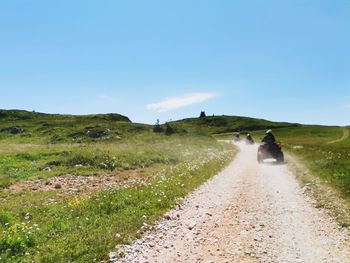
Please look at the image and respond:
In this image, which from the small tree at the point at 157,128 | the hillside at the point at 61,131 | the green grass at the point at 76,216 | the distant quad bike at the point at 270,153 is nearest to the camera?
the green grass at the point at 76,216

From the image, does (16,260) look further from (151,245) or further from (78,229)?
(151,245)

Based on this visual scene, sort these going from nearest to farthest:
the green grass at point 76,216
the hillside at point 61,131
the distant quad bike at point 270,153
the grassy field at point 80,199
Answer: the green grass at point 76,216 → the grassy field at point 80,199 → the distant quad bike at point 270,153 → the hillside at point 61,131

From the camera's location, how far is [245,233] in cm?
1230

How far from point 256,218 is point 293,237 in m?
2.61

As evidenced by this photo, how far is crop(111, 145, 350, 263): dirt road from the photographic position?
405 inches

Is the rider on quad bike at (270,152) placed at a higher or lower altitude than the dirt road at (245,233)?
higher

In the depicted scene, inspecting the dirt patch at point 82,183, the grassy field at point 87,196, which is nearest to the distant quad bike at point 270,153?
the grassy field at point 87,196

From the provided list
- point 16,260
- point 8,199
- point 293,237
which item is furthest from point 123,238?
point 8,199

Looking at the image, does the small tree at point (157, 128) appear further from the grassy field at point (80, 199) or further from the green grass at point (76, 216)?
the green grass at point (76, 216)

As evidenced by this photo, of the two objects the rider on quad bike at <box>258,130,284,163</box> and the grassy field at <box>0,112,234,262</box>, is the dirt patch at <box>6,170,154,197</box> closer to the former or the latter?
the grassy field at <box>0,112,234,262</box>

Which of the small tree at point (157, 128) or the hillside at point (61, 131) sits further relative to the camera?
the small tree at point (157, 128)

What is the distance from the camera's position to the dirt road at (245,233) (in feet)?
33.7

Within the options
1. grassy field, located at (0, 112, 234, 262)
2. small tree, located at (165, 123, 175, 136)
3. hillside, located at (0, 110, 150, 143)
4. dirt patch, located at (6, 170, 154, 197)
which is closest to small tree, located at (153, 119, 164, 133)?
small tree, located at (165, 123, 175, 136)

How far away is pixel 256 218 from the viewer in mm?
14227
